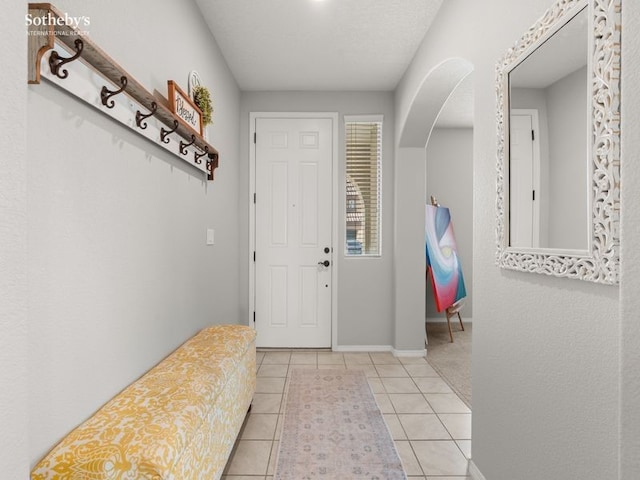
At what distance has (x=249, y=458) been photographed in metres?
1.98

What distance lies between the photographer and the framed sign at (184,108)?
1.79 metres

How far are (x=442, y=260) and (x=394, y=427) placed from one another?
8.23ft

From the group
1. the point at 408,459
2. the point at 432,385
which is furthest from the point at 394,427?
the point at 432,385

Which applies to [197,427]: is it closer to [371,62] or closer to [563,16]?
[563,16]

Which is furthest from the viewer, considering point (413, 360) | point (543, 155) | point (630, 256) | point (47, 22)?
point (413, 360)

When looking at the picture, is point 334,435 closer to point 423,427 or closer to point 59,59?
point 423,427

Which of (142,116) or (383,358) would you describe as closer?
(142,116)

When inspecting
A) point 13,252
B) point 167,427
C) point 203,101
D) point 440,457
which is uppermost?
point 203,101

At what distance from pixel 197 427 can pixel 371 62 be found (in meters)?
2.99

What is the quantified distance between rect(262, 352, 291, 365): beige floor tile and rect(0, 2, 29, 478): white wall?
9.43 ft

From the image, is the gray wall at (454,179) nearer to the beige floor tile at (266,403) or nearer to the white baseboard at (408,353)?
the white baseboard at (408,353)

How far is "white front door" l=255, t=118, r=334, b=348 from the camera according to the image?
3.79 meters

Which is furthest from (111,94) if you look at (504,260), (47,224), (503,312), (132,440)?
(503,312)

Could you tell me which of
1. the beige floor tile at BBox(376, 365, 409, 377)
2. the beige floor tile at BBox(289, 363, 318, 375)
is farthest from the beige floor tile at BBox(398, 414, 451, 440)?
the beige floor tile at BBox(289, 363, 318, 375)
